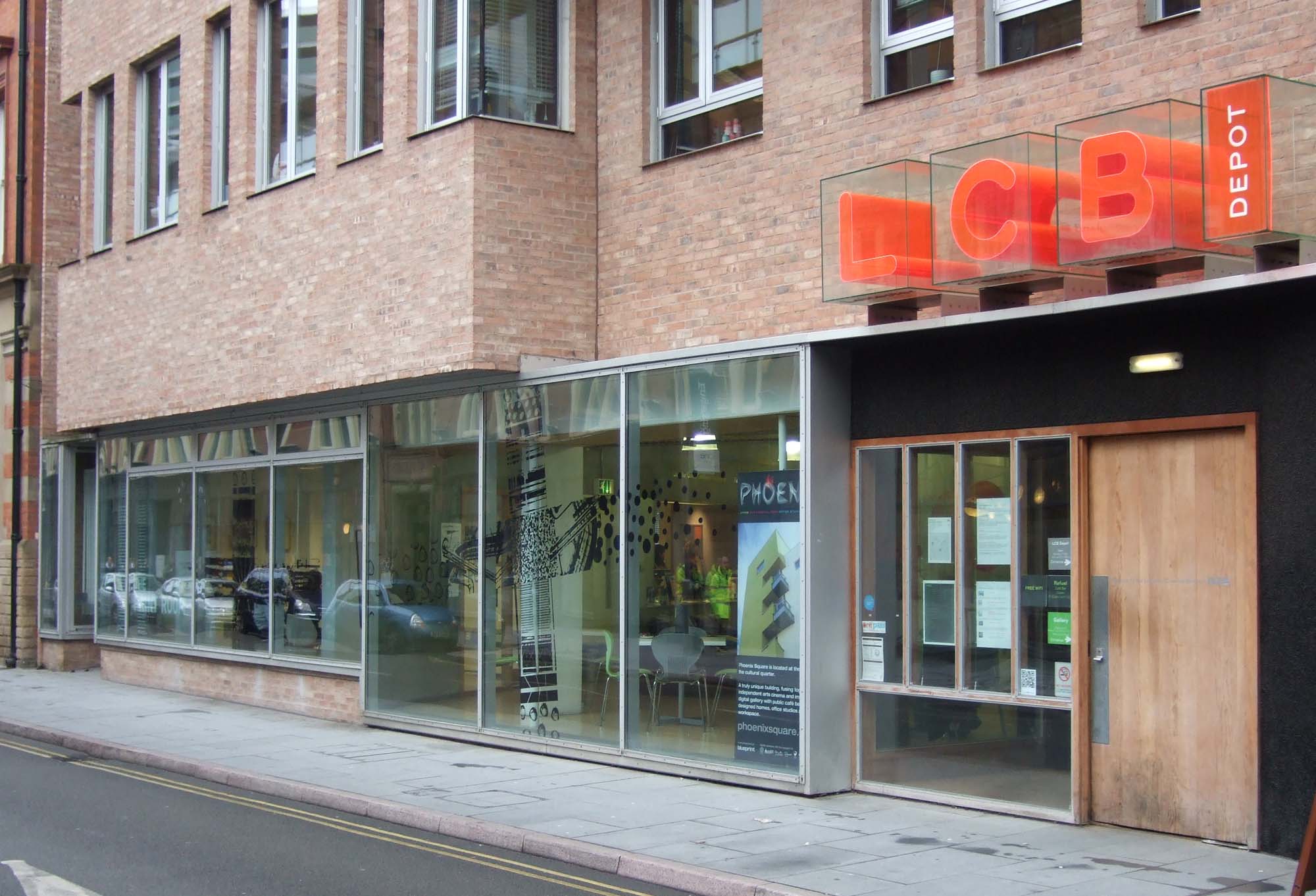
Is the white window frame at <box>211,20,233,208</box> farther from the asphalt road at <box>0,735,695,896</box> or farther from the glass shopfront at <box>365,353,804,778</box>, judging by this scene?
the asphalt road at <box>0,735,695,896</box>

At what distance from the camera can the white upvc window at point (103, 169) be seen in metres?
21.0

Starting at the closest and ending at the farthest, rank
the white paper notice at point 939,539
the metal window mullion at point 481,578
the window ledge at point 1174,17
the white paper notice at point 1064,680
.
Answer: the window ledge at point 1174,17, the white paper notice at point 1064,680, the white paper notice at point 939,539, the metal window mullion at point 481,578

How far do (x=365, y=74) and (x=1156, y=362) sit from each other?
926 cm

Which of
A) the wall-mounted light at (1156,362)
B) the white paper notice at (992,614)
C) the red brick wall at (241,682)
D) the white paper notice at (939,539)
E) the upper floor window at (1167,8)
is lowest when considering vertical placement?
the red brick wall at (241,682)

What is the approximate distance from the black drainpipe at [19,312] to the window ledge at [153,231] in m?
4.95

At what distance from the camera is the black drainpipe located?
23.7 metres

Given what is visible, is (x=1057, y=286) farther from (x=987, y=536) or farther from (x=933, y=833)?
(x=933, y=833)

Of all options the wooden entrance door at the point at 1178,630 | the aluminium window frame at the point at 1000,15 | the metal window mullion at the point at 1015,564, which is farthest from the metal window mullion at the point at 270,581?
the wooden entrance door at the point at 1178,630

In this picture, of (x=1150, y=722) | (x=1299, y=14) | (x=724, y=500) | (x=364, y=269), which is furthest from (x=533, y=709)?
(x=1299, y=14)

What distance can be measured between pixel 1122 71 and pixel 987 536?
3.35 m

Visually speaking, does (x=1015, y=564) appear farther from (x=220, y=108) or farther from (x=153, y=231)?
(x=153, y=231)

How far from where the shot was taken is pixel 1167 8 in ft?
32.3

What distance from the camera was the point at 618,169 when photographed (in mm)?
13898

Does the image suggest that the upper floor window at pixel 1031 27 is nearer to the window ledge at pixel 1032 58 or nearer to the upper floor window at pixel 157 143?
the window ledge at pixel 1032 58
